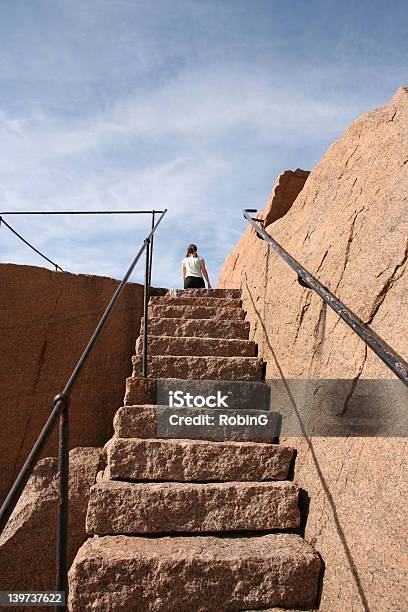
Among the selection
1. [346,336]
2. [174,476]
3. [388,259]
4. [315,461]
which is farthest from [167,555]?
[388,259]

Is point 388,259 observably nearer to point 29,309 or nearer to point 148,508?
point 148,508

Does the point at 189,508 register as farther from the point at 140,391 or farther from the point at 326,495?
the point at 140,391

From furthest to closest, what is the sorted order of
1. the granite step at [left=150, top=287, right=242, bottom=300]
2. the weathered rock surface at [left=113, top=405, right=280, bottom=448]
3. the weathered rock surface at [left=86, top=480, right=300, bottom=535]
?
1. the granite step at [left=150, top=287, right=242, bottom=300]
2. the weathered rock surface at [left=113, top=405, right=280, bottom=448]
3. the weathered rock surface at [left=86, top=480, right=300, bottom=535]

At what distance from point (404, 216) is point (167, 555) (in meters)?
1.75

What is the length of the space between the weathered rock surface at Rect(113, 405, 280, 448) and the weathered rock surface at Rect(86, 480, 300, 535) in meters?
0.45

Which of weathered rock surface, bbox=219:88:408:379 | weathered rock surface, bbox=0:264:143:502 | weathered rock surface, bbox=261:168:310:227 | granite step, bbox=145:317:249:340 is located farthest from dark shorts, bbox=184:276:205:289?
weathered rock surface, bbox=219:88:408:379

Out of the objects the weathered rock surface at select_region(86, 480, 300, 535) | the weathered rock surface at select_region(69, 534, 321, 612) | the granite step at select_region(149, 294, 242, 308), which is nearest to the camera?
the weathered rock surface at select_region(69, 534, 321, 612)

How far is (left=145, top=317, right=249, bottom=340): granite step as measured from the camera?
4297 mm

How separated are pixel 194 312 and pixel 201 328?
0.32 metres

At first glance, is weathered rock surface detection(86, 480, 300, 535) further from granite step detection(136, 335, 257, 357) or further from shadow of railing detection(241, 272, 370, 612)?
granite step detection(136, 335, 257, 357)

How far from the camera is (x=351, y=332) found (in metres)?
2.32

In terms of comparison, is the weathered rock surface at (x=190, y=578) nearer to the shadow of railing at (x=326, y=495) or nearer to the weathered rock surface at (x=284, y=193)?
the shadow of railing at (x=326, y=495)

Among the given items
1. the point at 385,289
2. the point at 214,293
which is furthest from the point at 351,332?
the point at 214,293

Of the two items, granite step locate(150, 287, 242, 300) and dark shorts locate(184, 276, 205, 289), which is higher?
dark shorts locate(184, 276, 205, 289)
